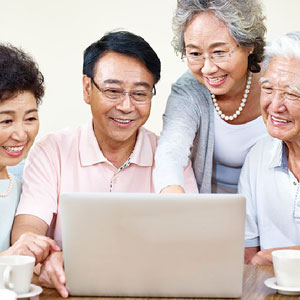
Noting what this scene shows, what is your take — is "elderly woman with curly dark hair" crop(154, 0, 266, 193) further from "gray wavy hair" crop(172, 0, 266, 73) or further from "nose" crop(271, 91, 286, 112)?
"nose" crop(271, 91, 286, 112)

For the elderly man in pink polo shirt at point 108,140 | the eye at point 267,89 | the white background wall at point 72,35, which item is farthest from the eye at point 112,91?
the white background wall at point 72,35

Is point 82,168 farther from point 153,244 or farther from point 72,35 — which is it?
point 72,35

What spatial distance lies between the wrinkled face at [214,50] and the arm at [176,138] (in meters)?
0.11

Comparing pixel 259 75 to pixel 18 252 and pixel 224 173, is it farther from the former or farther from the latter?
pixel 18 252

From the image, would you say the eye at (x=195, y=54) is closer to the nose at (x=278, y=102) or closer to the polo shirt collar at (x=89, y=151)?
the nose at (x=278, y=102)

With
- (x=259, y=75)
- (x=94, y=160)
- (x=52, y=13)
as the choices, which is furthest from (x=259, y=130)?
(x=52, y=13)


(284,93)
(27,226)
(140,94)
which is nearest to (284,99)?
(284,93)

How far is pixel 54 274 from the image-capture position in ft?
5.10

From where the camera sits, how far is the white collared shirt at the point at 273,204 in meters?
2.22

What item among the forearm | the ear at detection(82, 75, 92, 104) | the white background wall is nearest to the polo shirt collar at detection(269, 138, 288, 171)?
the ear at detection(82, 75, 92, 104)

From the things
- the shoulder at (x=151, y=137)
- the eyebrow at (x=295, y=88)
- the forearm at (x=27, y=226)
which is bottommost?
the forearm at (x=27, y=226)

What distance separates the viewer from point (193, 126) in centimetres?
232

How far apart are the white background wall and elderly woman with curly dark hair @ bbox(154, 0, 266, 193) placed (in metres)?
1.22

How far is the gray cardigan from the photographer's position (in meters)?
2.17
